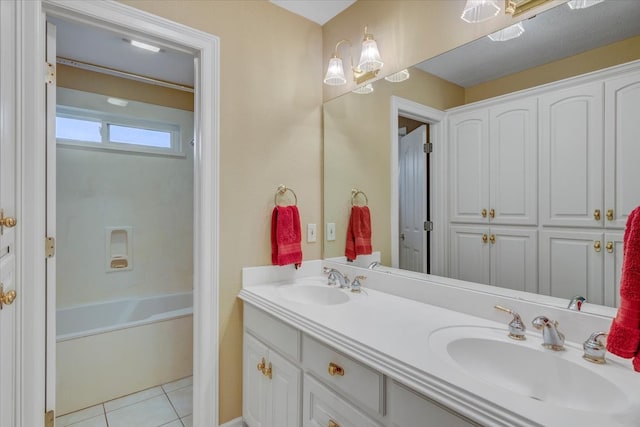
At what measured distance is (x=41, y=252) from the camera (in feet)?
4.29

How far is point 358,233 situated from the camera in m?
1.87

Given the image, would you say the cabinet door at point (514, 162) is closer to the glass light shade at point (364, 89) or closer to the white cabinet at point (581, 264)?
the white cabinet at point (581, 264)

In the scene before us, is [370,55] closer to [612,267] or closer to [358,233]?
[358,233]

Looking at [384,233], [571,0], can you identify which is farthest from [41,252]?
[571,0]

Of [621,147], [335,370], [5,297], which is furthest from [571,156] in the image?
[5,297]

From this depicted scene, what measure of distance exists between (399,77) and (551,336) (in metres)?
1.28

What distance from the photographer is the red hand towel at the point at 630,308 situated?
2.23ft

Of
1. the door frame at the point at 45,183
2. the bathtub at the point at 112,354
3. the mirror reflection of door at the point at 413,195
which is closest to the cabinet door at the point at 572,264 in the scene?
the mirror reflection of door at the point at 413,195

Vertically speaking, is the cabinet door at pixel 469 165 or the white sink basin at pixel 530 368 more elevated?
the cabinet door at pixel 469 165

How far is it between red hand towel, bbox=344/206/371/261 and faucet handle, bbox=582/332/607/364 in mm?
1052

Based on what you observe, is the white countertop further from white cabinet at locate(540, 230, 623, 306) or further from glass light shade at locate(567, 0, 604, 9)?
glass light shade at locate(567, 0, 604, 9)

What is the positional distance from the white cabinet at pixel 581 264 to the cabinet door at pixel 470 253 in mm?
200

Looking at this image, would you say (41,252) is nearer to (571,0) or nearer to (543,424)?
(543,424)

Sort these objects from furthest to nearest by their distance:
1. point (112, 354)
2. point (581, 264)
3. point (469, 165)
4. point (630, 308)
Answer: point (112, 354) → point (469, 165) → point (581, 264) → point (630, 308)
